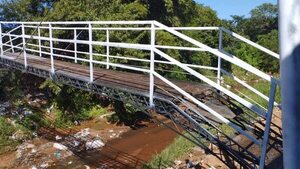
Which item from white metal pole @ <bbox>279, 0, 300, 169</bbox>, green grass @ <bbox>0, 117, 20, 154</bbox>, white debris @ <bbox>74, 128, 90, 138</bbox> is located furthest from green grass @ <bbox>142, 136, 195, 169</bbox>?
white metal pole @ <bbox>279, 0, 300, 169</bbox>

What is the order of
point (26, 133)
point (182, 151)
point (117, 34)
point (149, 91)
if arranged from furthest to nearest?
point (117, 34) < point (26, 133) < point (182, 151) < point (149, 91)

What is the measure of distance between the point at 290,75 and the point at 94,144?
1000 cm

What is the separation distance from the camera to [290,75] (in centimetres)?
144

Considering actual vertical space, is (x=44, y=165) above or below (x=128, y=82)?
below

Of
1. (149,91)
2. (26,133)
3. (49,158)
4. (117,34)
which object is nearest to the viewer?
(149,91)

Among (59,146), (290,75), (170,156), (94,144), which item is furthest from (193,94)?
(59,146)

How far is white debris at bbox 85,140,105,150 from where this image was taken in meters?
10.9

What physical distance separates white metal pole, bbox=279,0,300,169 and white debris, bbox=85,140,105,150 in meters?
9.74

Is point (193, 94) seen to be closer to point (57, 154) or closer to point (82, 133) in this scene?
point (57, 154)

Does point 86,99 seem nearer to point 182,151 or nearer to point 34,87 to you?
point 34,87

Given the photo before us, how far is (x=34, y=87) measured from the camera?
589 inches

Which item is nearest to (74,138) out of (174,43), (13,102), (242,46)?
(13,102)

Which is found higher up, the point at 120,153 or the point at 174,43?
the point at 174,43

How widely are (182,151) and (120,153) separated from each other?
2329 millimetres
